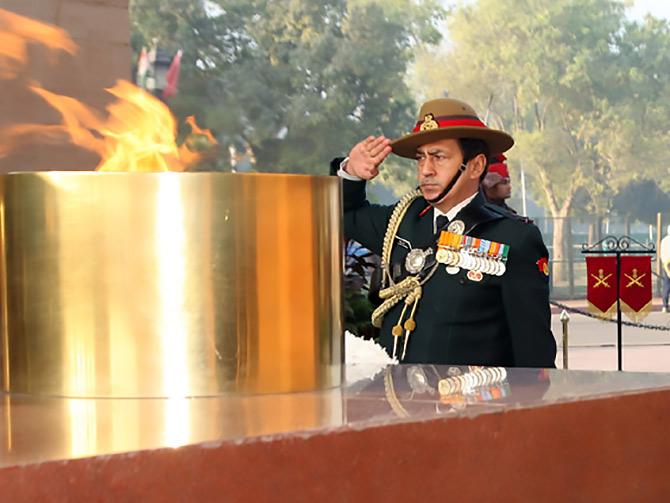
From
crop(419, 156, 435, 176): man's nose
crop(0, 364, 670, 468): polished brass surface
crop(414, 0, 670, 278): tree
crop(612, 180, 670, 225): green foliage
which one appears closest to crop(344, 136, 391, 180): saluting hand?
crop(419, 156, 435, 176): man's nose

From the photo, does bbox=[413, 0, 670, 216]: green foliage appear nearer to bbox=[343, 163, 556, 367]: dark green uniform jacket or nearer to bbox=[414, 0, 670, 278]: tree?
bbox=[414, 0, 670, 278]: tree

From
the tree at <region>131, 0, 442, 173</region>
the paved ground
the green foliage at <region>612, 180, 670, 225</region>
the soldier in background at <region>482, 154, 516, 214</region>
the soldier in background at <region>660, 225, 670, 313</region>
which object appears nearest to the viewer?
the soldier in background at <region>482, 154, 516, 214</region>

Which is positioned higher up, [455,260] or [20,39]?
[20,39]

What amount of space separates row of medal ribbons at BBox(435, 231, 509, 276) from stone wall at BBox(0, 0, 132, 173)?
1060 mm

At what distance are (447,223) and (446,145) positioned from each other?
8.9 inches

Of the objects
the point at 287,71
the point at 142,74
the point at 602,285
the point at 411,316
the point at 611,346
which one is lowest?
the point at 611,346

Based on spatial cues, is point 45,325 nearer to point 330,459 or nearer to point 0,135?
point 330,459

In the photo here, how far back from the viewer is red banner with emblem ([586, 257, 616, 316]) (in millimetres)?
9484

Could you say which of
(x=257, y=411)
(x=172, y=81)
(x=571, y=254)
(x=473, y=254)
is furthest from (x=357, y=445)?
(x=571, y=254)

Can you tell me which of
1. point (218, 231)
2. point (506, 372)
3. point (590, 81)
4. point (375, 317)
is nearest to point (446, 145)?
point (375, 317)

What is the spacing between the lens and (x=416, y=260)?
3830 mm

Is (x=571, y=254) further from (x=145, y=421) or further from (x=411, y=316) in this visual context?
(x=145, y=421)

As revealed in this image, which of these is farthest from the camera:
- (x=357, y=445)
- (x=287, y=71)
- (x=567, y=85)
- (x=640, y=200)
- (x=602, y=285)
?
(x=640, y=200)

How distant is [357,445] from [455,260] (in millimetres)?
2516
